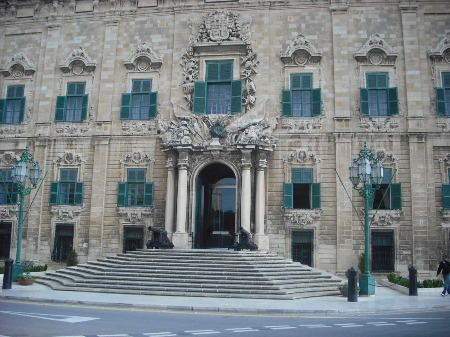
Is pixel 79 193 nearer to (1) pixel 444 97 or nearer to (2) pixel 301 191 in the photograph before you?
(2) pixel 301 191

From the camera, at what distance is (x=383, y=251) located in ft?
75.0

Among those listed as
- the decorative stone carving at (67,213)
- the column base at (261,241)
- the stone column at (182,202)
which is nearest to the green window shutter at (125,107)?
the stone column at (182,202)

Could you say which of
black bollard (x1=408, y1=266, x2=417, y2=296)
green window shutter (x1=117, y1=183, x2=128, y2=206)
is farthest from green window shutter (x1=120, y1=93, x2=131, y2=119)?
black bollard (x1=408, y1=266, x2=417, y2=296)

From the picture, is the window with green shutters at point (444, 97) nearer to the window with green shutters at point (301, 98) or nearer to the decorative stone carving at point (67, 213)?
the window with green shutters at point (301, 98)

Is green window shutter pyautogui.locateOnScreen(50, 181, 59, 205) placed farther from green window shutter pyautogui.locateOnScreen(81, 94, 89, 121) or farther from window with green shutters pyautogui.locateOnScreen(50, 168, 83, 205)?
green window shutter pyautogui.locateOnScreen(81, 94, 89, 121)

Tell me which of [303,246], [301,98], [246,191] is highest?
[301,98]


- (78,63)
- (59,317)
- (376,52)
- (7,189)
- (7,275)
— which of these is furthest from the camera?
(78,63)

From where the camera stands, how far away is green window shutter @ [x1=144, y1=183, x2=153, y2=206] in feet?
80.0

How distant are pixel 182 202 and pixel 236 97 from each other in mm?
5952

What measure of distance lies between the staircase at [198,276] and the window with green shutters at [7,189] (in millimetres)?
6598

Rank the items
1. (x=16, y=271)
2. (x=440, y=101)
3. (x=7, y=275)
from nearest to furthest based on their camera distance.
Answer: (x=7, y=275), (x=16, y=271), (x=440, y=101)

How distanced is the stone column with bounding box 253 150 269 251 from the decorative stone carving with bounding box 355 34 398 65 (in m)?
6.93

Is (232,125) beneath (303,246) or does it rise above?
above

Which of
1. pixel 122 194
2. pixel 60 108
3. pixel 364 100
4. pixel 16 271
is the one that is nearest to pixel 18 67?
pixel 60 108
